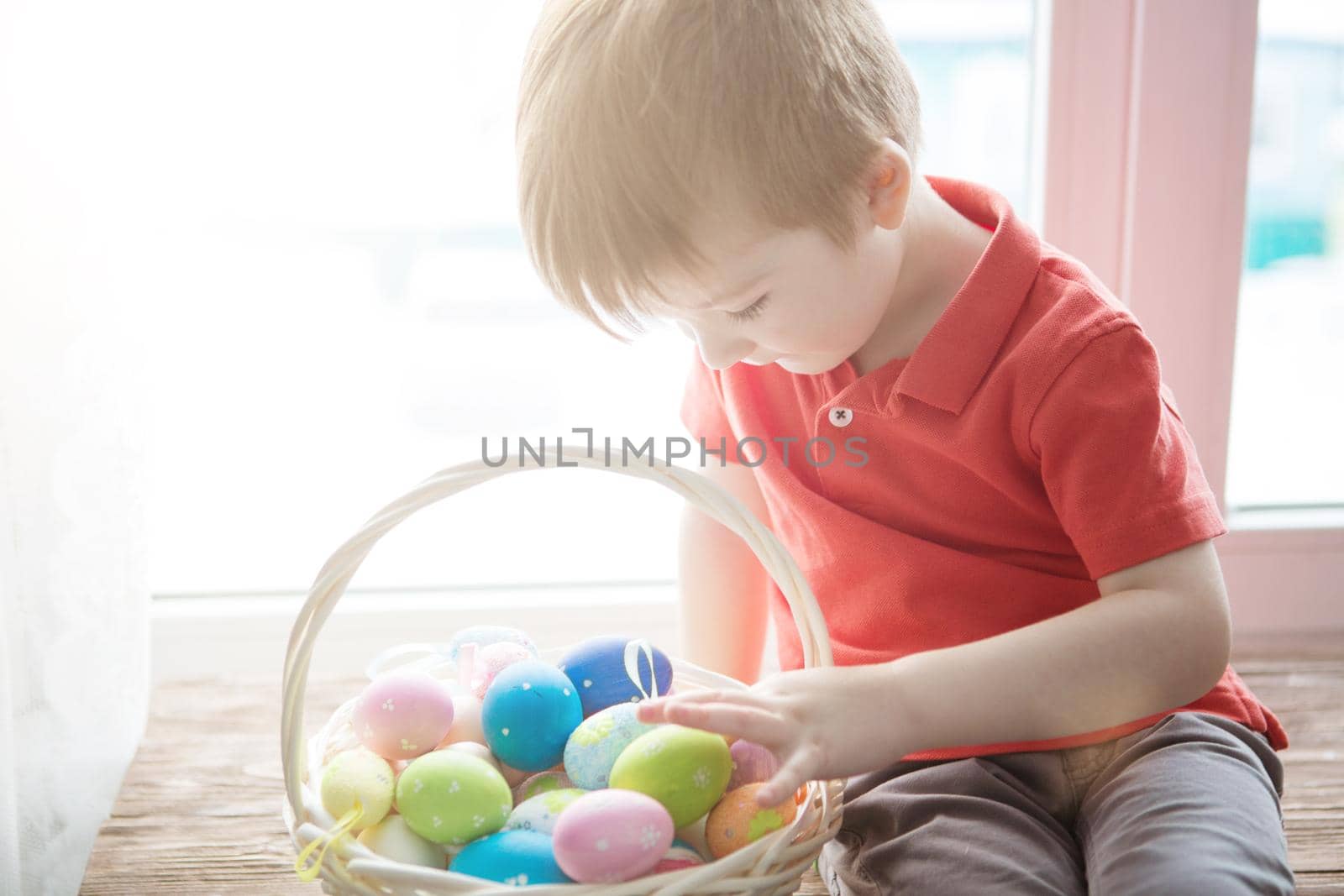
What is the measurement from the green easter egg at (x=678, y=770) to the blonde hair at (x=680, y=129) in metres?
0.29

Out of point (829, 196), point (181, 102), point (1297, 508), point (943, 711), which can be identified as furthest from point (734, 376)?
point (1297, 508)

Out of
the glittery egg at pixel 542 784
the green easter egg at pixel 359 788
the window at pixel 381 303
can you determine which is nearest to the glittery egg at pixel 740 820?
the glittery egg at pixel 542 784

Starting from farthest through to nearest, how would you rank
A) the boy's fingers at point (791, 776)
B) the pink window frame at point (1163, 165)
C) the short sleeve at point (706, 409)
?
the pink window frame at point (1163, 165) → the short sleeve at point (706, 409) → the boy's fingers at point (791, 776)

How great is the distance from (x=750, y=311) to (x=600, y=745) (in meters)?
0.31

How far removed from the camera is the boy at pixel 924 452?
2.42 feet

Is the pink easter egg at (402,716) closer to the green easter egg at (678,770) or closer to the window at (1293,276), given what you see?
the green easter egg at (678,770)

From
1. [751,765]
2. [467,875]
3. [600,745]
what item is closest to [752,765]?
[751,765]

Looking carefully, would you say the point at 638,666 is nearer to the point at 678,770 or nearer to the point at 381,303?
the point at 678,770

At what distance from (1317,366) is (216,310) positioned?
1366 millimetres

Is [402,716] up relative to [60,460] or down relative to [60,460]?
down

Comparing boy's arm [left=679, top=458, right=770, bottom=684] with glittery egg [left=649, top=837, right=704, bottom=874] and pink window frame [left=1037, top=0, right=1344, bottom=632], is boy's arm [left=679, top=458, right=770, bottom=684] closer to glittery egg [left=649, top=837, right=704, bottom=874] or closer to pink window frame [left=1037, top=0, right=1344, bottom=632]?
glittery egg [left=649, top=837, right=704, bottom=874]

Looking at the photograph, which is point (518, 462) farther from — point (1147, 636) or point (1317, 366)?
point (1317, 366)

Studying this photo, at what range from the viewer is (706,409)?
3.56ft

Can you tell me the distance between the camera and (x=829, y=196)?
2.55 ft
